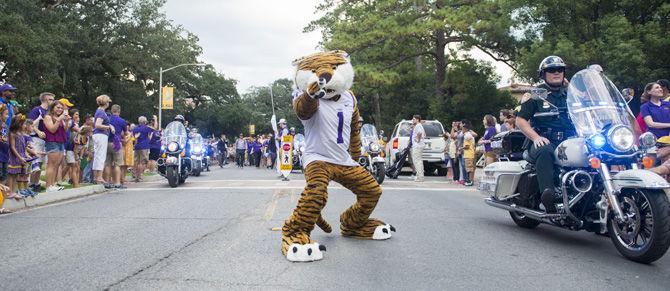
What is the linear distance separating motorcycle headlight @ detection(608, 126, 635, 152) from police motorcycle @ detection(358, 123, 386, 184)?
823 centimetres

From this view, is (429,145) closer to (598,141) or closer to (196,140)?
(196,140)

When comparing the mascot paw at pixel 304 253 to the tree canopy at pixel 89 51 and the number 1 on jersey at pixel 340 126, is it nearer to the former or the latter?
the number 1 on jersey at pixel 340 126

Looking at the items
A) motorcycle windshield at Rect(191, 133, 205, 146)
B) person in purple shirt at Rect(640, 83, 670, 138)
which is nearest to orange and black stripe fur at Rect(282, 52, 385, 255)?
person in purple shirt at Rect(640, 83, 670, 138)

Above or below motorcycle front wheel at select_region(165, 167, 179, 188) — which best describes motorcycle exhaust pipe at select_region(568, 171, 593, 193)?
above

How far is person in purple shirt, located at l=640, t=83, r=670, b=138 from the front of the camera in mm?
8125

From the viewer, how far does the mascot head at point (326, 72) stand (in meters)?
5.38

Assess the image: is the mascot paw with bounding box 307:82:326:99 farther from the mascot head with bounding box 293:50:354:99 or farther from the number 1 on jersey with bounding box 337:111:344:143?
the number 1 on jersey with bounding box 337:111:344:143

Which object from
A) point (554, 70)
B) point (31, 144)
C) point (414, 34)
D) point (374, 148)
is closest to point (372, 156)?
point (374, 148)

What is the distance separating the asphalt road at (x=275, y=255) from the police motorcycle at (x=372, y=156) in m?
5.36

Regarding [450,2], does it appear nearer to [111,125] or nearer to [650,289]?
[111,125]

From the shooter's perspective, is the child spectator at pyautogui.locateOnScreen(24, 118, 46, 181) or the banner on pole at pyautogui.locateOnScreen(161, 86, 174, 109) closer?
the child spectator at pyautogui.locateOnScreen(24, 118, 46, 181)

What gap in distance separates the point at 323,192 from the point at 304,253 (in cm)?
67

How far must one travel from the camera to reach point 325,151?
5785 millimetres

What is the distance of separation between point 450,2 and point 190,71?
35214 mm
